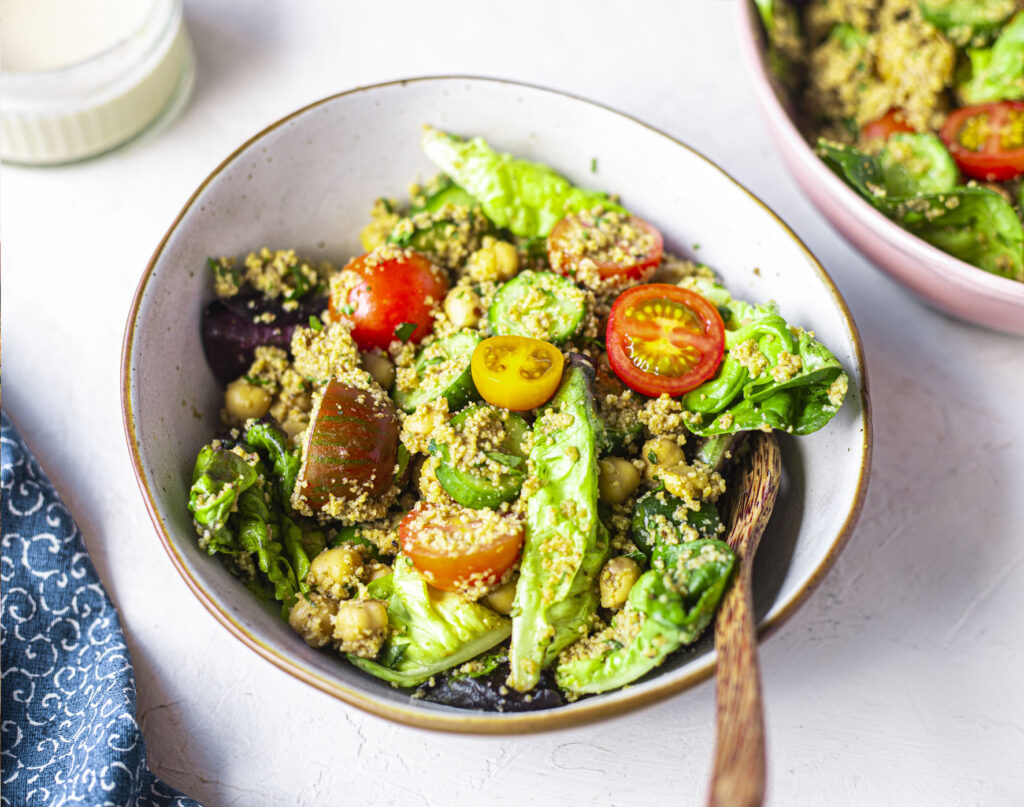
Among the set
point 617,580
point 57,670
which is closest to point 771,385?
point 617,580

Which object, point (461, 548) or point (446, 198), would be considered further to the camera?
point (446, 198)

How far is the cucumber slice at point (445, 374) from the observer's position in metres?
2.55

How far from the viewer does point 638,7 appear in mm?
3957

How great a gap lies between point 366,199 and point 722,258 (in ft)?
4.00

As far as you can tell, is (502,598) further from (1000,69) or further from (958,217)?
(1000,69)

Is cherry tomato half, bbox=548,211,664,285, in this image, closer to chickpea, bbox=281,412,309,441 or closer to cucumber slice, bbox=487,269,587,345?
cucumber slice, bbox=487,269,587,345

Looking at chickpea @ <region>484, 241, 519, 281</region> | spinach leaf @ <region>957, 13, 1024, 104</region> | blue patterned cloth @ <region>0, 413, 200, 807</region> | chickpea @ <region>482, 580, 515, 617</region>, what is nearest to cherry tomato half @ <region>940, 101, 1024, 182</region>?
spinach leaf @ <region>957, 13, 1024, 104</region>

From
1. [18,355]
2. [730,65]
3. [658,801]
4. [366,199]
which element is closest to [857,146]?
[730,65]

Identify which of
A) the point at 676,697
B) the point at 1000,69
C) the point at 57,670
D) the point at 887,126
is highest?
the point at 1000,69

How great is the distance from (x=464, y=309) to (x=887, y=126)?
181 centimetres

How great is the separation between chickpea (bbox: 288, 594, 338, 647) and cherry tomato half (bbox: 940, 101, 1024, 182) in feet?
8.76

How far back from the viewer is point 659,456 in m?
2.50

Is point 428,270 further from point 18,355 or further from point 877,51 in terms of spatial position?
point 877,51

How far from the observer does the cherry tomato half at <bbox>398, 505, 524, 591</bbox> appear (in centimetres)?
225
